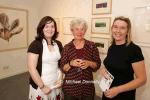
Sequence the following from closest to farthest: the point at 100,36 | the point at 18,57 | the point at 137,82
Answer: the point at 137,82 < the point at 100,36 < the point at 18,57

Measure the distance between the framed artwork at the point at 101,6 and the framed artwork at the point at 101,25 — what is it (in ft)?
0.45

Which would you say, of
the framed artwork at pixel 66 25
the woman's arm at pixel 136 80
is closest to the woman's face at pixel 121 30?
the woman's arm at pixel 136 80

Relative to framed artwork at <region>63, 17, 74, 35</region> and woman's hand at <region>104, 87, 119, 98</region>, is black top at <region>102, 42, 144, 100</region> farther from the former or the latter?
framed artwork at <region>63, 17, 74, 35</region>

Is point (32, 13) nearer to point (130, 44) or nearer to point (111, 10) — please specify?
point (111, 10)

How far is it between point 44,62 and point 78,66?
38cm

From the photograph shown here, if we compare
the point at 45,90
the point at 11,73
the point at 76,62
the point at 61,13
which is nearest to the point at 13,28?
the point at 11,73

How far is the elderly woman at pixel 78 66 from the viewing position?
1.95 m

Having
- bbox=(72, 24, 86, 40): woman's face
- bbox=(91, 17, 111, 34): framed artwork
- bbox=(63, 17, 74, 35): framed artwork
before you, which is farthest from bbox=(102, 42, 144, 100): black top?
bbox=(63, 17, 74, 35): framed artwork

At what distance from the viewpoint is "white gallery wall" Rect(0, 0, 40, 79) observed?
4.36m

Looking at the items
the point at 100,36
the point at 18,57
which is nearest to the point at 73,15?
the point at 100,36

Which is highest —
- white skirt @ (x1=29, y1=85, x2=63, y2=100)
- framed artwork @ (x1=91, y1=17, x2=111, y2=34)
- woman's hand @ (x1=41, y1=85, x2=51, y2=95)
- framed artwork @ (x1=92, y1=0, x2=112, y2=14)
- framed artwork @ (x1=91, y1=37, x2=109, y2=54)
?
framed artwork @ (x1=92, y1=0, x2=112, y2=14)

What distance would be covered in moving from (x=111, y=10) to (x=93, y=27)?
0.55 metres

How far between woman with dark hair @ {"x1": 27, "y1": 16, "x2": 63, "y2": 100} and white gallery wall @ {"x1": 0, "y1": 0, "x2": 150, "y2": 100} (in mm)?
1421

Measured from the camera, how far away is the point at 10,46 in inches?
177
